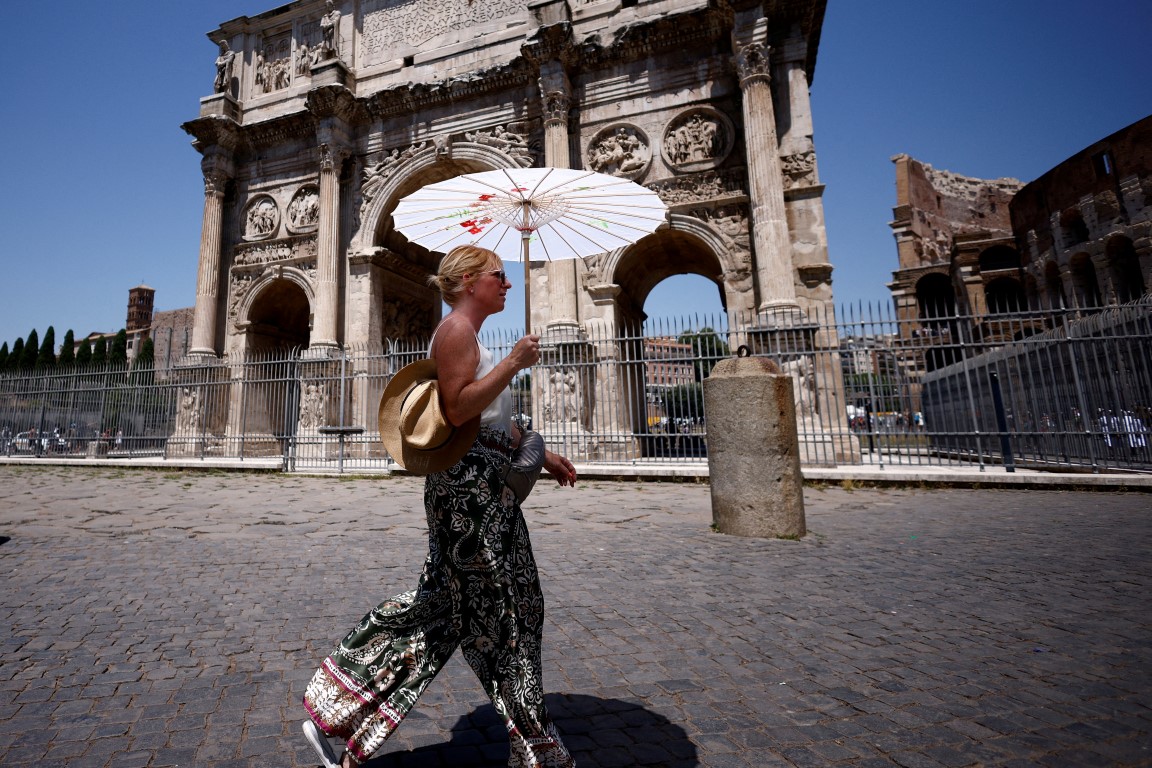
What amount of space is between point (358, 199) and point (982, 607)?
16006mm

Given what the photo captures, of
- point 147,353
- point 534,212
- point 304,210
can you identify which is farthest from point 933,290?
point 147,353

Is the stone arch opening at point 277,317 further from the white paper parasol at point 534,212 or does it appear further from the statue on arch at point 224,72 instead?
the white paper parasol at point 534,212

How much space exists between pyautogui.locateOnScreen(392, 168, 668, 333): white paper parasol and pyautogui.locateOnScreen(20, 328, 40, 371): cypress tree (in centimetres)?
5385

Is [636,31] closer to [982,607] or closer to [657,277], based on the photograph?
[657,277]

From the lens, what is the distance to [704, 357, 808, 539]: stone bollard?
4809 millimetres

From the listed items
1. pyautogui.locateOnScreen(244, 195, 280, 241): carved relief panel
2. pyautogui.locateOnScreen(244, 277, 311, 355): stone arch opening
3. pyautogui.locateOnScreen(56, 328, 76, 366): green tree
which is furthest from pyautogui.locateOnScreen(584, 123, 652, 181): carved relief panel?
pyautogui.locateOnScreen(56, 328, 76, 366): green tree

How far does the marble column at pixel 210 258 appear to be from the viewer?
15.3 m

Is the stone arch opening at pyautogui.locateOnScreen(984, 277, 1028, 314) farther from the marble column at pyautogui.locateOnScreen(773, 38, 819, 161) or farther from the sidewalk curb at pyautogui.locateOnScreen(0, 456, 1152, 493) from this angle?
the sidewalk curb at pyautogui.locateOnScreen(0, 456, 1152, 493)

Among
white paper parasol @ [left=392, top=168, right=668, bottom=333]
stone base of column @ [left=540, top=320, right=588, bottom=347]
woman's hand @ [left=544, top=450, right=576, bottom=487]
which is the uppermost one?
stone base of column @ [left=540, top=320, right=588, bottom=347]

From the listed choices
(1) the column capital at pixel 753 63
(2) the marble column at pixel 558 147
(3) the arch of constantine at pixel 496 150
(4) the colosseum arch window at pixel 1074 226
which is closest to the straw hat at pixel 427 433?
(3) the arch of constantine at pixel 496 150

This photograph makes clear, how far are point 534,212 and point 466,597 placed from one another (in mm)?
1535

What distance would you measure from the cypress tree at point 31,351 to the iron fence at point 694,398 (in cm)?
3389

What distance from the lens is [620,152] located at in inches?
501

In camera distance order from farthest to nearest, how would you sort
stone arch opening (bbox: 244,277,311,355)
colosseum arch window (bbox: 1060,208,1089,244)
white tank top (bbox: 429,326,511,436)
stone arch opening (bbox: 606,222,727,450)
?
colosseum arch window (bbox: 1060,208,1089,244), stone arch opening (bbox: 244,277,311,355), stone arch opening (bbox: 606,222,727,450), white tank top (bbox: 429,326,511,436)
